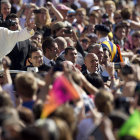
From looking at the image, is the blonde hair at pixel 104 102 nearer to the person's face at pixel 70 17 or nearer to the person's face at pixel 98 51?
the person's face at pixel 98 51

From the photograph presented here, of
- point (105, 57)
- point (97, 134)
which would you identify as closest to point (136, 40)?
point (105, 57)

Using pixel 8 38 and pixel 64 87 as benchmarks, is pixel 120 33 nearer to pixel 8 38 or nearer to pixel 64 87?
pixel 8 38

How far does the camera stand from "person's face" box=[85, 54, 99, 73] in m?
8.48

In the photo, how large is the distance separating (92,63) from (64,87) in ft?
10.6

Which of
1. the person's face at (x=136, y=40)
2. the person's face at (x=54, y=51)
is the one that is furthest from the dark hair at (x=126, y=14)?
the person's face at (x=54, y=51)

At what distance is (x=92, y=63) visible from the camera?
8.48 metres

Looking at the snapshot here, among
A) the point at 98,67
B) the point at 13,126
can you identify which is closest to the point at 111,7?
the point at 98,67

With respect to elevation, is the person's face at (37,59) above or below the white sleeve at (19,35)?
below


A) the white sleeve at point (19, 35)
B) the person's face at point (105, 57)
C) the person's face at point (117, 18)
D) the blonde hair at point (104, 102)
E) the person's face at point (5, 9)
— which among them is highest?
the blonde hair at point (104, 102)

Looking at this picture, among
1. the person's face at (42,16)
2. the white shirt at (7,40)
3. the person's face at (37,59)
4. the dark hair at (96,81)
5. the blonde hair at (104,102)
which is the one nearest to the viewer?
the blonde hair at (104,102)

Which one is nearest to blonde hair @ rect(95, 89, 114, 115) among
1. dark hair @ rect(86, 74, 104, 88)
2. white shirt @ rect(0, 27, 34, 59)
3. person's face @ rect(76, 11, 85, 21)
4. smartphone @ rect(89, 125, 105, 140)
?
smartphone @ rect(89, 125, 105, 140)

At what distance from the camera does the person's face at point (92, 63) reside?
8477 mm

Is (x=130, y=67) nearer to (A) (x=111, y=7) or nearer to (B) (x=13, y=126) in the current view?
(B) (x=13, y=126)

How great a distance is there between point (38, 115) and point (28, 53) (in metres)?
3.62
